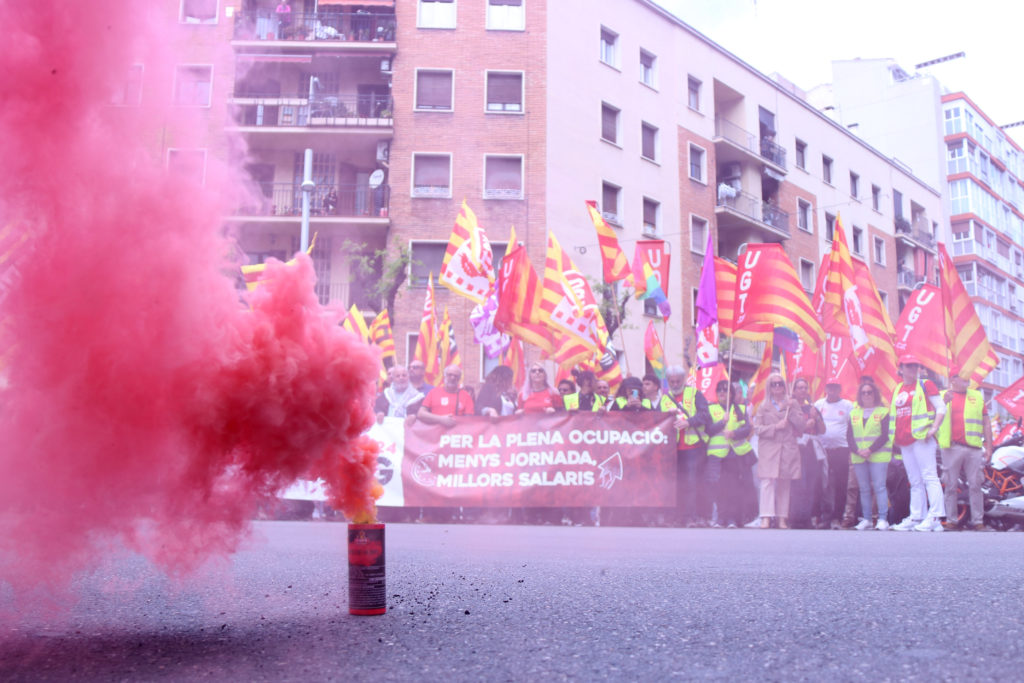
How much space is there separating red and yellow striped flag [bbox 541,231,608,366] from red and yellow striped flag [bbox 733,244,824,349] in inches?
91.4

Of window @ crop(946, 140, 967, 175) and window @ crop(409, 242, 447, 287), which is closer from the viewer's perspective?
window @ crop(409, 242, 447, 287)

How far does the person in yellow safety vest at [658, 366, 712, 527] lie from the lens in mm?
11789

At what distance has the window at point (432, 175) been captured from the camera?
93.7 feet

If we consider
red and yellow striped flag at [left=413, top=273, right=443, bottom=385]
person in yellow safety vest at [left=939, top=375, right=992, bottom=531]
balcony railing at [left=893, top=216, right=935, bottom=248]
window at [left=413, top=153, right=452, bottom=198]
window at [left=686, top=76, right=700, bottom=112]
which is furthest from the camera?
balcony railing at [left=893, top=216, right=935, bottom=248]

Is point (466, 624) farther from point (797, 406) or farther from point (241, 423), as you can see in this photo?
point (797, 406)

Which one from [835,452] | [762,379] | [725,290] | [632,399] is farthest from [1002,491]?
[762,379]

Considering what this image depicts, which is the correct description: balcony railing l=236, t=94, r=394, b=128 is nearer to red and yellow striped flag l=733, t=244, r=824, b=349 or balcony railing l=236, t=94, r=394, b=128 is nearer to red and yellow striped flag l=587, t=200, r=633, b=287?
Result: red and yellow striped flag l=587, t=200, r=633, b=287

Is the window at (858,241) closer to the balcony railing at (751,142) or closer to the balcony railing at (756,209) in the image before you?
the balcony railing at (756,209)

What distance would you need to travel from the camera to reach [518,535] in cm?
910

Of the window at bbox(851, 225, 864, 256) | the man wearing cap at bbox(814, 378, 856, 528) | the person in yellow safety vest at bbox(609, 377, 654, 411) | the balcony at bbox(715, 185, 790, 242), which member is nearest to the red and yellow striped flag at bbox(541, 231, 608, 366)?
the person in yellow safety vest at bbox(609, 377, 654, 411)

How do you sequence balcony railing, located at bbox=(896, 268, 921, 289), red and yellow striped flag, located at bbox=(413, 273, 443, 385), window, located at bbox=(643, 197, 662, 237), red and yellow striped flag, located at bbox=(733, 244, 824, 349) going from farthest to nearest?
balcony railing, located at bbox=(896, 268, 921, 289), window, located at bbox=(643, 197, 662, 237), red and yellow striped flag, located at bbox=(413, 273, 443, 385), red and yellow striped flag, located at bbox=(733, 244, 824, 349)

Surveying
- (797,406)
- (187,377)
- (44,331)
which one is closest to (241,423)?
(187,377)

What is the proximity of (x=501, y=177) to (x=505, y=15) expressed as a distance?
5.17 metres

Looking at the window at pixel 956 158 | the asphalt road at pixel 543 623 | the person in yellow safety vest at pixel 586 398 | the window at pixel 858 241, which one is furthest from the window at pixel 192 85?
the window at pixel 956 158
